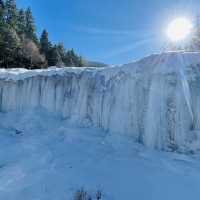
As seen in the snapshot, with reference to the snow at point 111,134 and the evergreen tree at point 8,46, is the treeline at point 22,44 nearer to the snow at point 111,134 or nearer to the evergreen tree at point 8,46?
the evergreen tree at point 8,46

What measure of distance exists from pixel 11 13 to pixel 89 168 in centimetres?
1841

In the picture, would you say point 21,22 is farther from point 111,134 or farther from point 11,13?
point 111,134

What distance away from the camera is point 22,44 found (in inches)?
Answer: 736

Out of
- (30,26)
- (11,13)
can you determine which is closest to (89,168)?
(11,13)

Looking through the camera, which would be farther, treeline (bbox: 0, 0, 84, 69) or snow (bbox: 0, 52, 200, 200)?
treeline (bbox: 0, 0, 84, 69)

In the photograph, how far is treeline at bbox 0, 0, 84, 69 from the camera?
17234 millimetres

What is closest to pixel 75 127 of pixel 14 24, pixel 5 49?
pixel 5 49

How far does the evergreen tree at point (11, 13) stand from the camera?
19487mm

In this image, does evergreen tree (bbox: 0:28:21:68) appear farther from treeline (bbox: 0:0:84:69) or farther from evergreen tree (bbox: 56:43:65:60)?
evergreen tree (bbox: 56:43:65:60)

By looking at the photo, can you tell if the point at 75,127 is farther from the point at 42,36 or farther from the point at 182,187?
the point at 42,36

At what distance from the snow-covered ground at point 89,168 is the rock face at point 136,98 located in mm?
341

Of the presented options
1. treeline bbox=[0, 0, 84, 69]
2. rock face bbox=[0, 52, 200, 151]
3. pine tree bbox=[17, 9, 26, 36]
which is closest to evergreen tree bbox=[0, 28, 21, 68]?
treeline bbox=[0, 0, 84, 69]

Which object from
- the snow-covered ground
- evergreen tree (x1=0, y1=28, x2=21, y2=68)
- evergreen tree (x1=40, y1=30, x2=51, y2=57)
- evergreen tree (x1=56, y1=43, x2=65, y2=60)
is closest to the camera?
the snow-covered ground

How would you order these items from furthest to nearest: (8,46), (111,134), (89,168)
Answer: (8,46) → (111,134) → (89,168)
